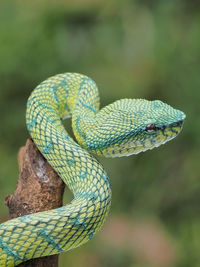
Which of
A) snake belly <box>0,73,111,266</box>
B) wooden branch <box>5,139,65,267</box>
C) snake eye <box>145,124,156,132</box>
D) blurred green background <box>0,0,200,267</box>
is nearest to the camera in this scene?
snake belly <box>0,73,111,266</box>

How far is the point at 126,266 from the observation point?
5.26 m

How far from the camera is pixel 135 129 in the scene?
9.11 feet

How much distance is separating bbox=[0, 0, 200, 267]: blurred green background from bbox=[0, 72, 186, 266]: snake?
250cm

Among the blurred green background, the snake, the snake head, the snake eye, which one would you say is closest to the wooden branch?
the snake

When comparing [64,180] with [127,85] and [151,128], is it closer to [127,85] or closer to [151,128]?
[151,128]

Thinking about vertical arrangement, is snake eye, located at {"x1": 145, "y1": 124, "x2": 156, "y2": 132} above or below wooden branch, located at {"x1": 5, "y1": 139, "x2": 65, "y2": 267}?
above

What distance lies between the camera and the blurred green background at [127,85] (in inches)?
213

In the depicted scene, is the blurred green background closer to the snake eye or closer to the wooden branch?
the wooden branch

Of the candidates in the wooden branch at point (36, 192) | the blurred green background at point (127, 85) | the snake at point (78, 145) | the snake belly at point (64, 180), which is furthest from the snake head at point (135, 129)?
the blurred green background at point (127, 85)

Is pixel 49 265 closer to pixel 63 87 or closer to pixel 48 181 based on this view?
pixel 48 181

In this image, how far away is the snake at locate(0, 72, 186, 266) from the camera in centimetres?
235

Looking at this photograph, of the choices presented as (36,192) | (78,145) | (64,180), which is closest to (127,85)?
(78,145)

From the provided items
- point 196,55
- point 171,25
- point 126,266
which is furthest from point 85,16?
point 126,266

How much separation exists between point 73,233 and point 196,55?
4254 mm
